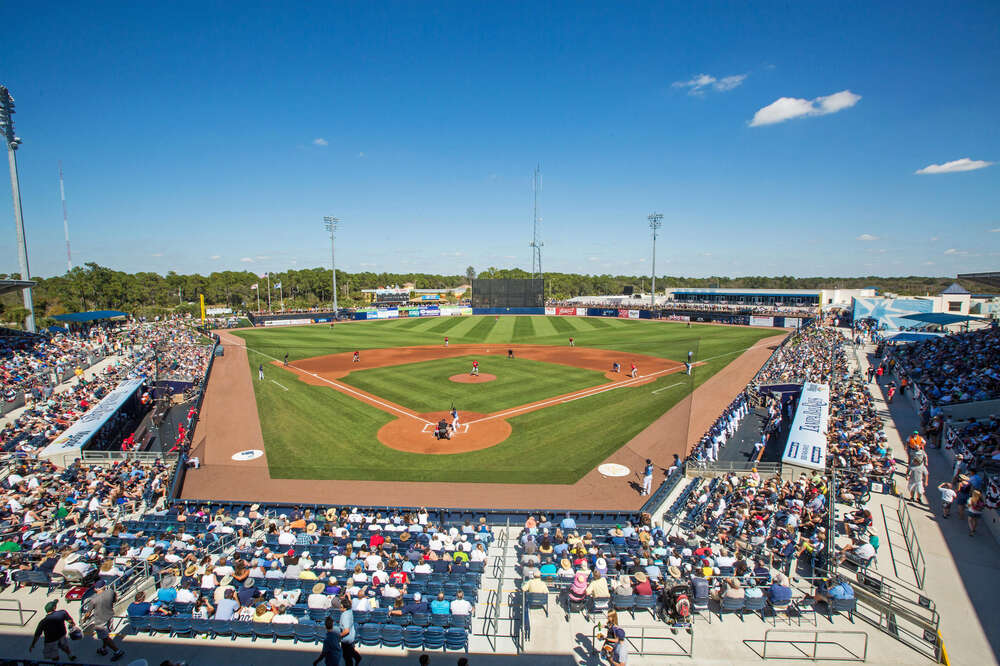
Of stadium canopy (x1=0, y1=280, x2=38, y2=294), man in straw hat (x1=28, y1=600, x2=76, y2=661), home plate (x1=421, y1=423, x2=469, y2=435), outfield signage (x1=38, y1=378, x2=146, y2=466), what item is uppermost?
stadium canopy (x1=0, y1=280, x2=38, y2=294)

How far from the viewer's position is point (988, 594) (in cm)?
952

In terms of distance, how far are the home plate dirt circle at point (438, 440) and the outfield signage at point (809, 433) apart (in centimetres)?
1105

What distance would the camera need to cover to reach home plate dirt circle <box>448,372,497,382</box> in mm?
32219

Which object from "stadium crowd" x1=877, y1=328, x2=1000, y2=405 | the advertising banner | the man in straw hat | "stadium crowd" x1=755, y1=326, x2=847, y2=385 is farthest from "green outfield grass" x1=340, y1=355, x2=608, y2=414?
the advertising banner

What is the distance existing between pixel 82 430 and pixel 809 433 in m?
28.4

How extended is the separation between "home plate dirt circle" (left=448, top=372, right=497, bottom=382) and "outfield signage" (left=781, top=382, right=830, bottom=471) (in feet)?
60.5

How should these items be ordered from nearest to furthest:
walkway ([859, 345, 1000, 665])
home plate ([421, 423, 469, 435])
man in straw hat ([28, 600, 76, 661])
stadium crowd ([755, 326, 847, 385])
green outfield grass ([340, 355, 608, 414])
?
man in straw hat ([28, 600, 76, 661]), walkway ([859, 345, 1000, 665]), home plate ([421, 423, 469, 435]), green outfield grass ([340, 355, 608, 414]), stadium crowd ([755, 326, 847, 385])

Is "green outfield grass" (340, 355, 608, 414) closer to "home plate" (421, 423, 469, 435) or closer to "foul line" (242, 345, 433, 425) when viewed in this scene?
"foul line" (242, 345, 433, 425)

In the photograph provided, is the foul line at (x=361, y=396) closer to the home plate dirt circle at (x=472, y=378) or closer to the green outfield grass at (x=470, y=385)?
the green outfield grass at (x=470, y=385)

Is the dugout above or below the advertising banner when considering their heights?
above

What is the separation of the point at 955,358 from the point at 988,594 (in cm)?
2395

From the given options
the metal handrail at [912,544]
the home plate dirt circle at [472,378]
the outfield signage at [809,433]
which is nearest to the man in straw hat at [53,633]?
the metal handrail at [912,544]

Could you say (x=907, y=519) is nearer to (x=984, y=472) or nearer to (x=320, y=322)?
(x=984, y=472)

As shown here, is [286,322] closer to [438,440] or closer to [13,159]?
[13,159]
